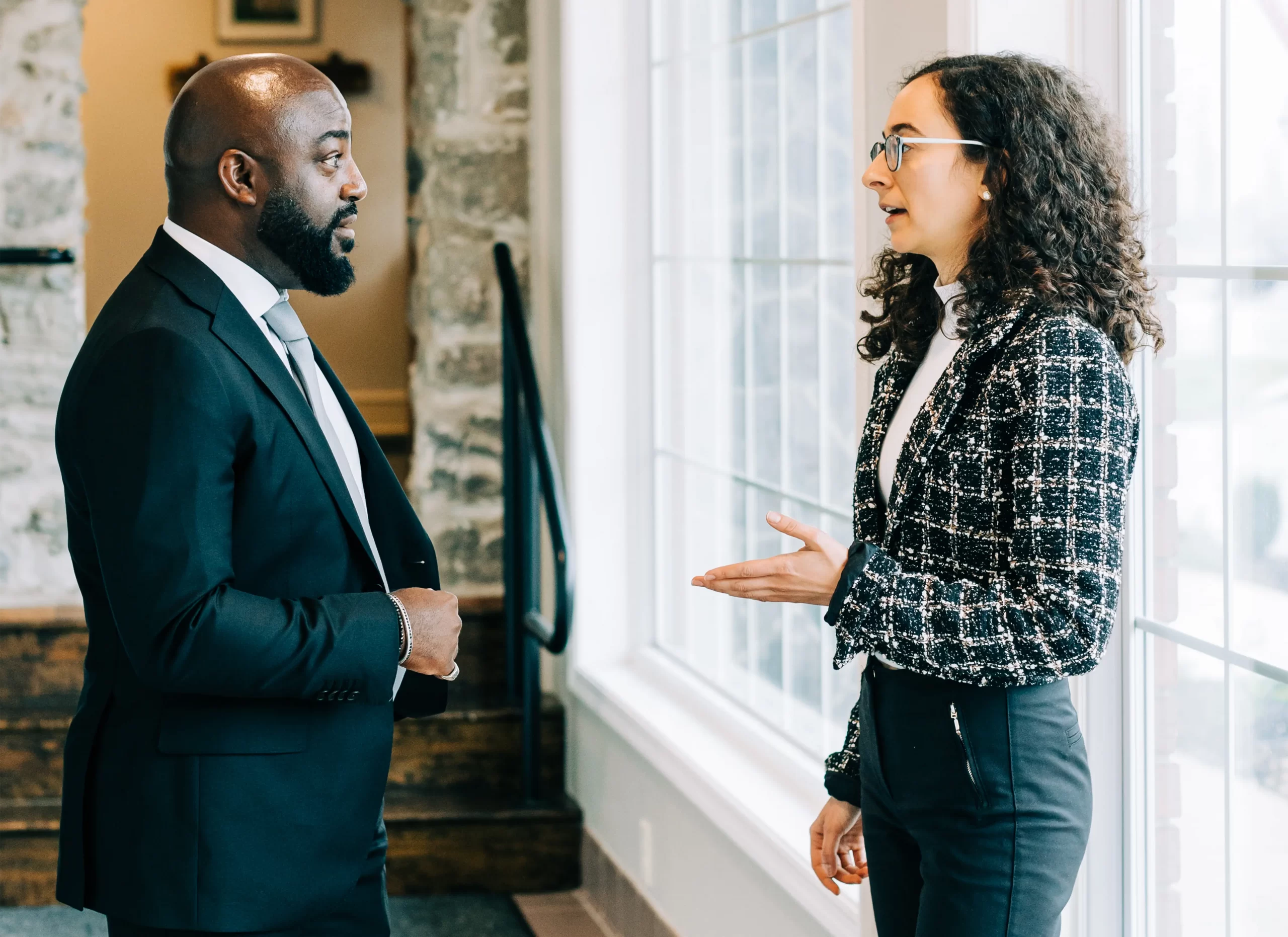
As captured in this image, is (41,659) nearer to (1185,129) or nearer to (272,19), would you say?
(1185,129)

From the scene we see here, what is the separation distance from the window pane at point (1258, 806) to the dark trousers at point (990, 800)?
228mm

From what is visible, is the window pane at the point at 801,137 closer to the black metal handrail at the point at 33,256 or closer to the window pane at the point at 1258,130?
the window pane at the point at 1258,130

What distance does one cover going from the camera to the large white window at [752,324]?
2.40 meters

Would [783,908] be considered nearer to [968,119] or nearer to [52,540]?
[968,119]

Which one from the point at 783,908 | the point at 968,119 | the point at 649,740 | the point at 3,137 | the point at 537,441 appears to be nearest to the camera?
the point at 968,119

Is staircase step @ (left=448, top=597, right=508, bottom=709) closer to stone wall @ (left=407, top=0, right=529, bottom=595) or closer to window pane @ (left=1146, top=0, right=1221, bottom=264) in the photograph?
stone wall @ (left=407, top=0, right=529, bottom=595)

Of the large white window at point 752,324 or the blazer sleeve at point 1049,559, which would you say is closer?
the blazer sleeve at point 1049,559

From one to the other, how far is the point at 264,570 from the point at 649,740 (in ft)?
4.98

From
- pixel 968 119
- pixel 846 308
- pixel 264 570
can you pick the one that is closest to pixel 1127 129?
pixel 968 119

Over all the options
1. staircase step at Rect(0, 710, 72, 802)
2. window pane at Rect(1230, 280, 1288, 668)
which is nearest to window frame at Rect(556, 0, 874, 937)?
staircase step at Rect(0, 710, 72, 802)

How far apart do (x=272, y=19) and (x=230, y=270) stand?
490 cm

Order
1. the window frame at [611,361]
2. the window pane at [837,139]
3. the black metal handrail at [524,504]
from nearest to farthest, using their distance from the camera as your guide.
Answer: the window pane at [837,139] < the black metal handrail at [524,504] < the window frame at [611,361]

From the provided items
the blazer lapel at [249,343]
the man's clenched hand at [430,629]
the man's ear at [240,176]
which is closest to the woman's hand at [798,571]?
the man's clenched hand at [430,629]

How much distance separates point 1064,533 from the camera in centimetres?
125
